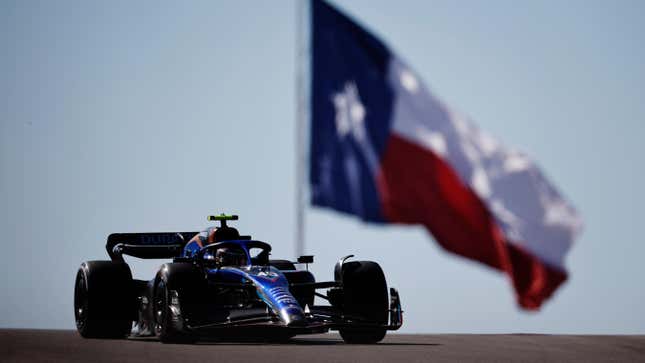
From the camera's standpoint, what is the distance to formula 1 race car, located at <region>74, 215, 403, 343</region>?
61.0 feet

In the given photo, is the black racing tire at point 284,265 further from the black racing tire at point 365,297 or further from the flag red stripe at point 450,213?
the flag red stripe at point 450,213

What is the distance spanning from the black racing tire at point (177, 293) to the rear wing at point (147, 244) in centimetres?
→ 474

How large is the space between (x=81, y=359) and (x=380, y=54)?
22.5 feet

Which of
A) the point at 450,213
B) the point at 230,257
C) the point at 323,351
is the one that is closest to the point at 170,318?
the point at 230,257

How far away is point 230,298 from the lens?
20234 millimetres

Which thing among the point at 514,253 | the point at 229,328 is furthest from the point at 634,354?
the point at 229,328

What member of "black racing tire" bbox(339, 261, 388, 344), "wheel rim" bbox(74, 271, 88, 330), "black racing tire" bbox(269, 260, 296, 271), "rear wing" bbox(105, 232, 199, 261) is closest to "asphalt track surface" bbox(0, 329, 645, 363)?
"black racing tire" bbox(339, 261, 388, 344)

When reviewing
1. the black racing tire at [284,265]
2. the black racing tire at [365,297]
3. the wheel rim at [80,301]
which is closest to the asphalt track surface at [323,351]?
the black racing tire at [365,297]

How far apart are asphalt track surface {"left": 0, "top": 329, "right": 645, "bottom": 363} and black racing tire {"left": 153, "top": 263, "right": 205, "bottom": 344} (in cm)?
32

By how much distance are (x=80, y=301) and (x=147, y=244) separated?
3.06 meters

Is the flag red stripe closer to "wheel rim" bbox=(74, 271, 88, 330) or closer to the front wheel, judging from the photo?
the front wheel

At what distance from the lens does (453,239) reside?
52.1 feet

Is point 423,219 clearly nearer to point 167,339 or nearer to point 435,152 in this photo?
point 435,152

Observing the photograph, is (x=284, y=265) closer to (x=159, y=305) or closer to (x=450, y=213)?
(x=159, y=305)
